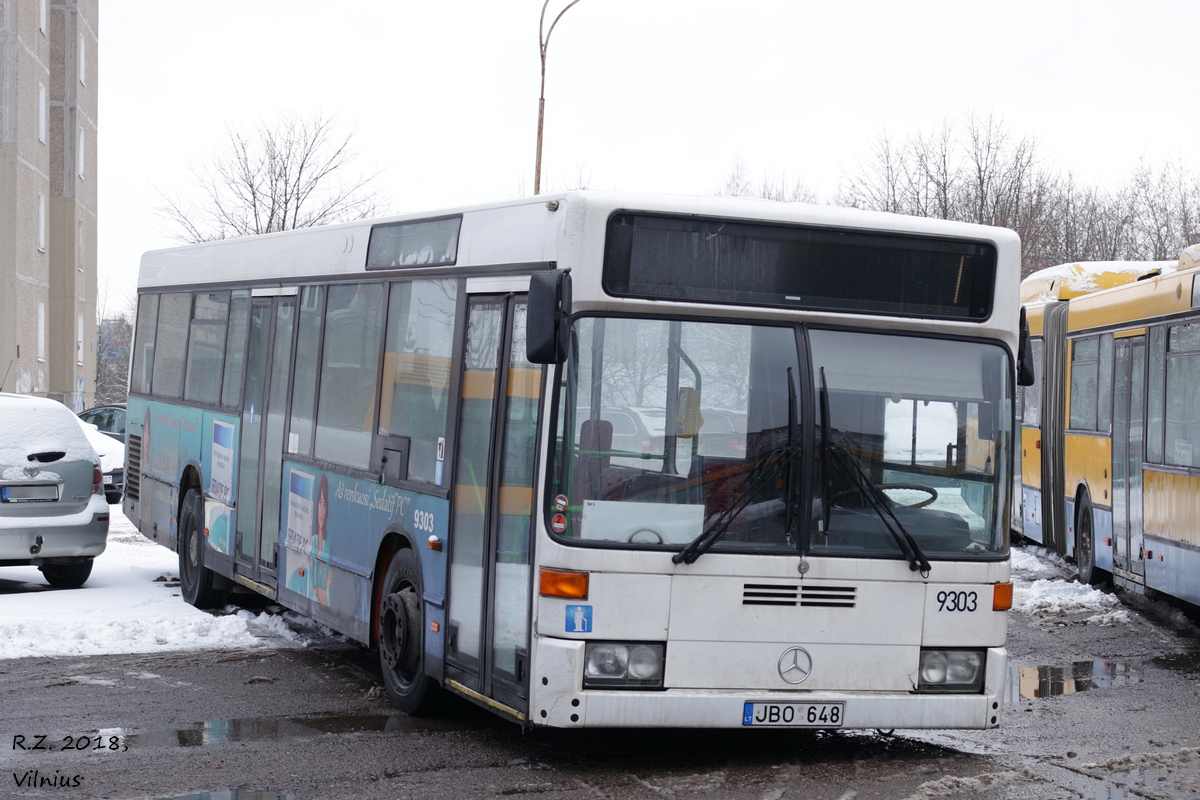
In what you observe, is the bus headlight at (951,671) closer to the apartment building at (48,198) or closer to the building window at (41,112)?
the apartment building at (48,198)

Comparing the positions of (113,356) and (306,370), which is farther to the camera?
(113,356)

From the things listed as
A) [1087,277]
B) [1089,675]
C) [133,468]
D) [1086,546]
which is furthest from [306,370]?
[1087,277]

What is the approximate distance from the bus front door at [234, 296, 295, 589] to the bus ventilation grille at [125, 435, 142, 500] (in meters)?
3.63

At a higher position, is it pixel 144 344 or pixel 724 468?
pixel 144 344

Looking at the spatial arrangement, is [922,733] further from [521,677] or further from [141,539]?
[141,539]

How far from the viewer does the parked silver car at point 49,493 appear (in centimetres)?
1264

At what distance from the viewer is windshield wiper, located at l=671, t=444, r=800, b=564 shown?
6.82 m

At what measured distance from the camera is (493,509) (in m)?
7.37

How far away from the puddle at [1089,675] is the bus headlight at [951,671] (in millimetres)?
2336

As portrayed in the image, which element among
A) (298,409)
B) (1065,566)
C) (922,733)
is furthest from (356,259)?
(1065,566)

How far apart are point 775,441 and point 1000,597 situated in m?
1.37

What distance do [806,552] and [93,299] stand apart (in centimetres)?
5070

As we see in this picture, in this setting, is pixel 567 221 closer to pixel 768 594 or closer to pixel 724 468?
pixel 724 468

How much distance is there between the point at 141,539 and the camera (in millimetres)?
19359
